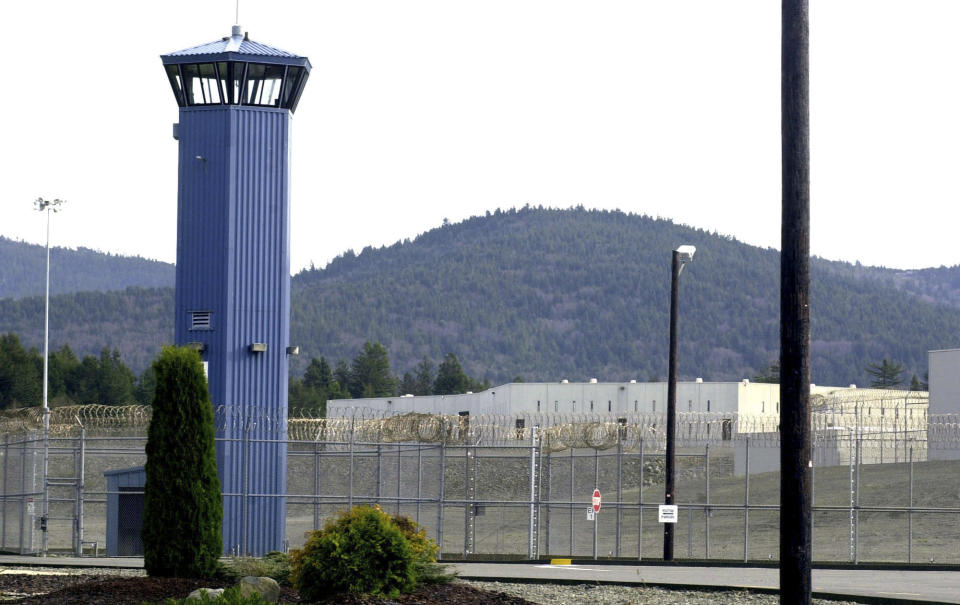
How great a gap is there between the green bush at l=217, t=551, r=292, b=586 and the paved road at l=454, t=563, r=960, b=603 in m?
2.25

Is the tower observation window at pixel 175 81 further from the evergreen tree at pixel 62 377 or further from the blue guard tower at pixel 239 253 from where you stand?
the evergreen tree at pixel 62 377

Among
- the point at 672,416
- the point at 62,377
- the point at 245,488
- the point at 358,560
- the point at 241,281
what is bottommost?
the point at 245,488

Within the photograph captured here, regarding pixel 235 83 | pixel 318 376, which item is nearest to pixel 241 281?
pixel 235 83

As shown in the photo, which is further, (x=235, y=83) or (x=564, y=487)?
(x=564, y=487)

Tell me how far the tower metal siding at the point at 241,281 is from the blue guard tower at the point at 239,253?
2cm

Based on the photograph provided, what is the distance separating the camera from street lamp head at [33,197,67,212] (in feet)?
166

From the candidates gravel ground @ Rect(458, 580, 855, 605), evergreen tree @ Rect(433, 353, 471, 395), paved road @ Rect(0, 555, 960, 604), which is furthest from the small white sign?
evergreen tree @ Rect(433, 353, 471, 395)

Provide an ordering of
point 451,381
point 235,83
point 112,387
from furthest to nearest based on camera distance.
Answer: point 451,381 → point 112,387 → point 235,83

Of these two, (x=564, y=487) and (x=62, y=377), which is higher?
(x=62, y=377)

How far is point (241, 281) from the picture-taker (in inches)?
963

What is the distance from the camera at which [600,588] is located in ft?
53.6

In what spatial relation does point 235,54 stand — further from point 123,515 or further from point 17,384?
point 17,384

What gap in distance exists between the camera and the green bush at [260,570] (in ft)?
50.4

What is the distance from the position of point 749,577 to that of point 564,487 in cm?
3685
